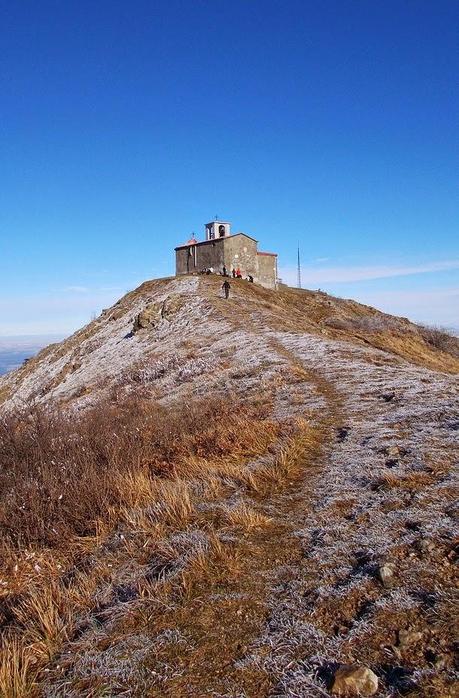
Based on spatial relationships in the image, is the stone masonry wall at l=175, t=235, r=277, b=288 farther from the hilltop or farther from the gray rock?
the gray rock

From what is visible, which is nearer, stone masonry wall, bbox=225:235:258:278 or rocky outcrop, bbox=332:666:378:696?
rocky outcrop, bbox=332:666:378:696

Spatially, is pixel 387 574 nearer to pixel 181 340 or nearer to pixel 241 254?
pixel 181 340

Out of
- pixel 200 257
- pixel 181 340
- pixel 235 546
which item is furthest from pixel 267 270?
pixel 235 546

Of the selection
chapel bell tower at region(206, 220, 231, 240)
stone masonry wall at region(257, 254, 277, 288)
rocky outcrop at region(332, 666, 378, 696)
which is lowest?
rocky outcrop at region(332, 666, 378, 696)

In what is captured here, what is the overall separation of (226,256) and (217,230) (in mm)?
6081

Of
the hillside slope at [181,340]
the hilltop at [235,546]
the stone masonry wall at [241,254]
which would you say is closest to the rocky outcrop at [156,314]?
the hillside slope at [181,340]

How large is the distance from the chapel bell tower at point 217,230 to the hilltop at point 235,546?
48.7 metres

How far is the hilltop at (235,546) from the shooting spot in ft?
12.8

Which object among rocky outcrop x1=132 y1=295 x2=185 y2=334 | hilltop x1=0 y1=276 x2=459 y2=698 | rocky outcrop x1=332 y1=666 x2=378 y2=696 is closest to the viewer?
rocky outcrop x1=332 y1=666 x2=378 y2=696

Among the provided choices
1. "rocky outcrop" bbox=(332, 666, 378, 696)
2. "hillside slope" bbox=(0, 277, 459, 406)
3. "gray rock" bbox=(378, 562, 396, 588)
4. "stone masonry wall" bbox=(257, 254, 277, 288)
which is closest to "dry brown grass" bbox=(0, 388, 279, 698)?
"gray rock" bbox=(378, 562, 396, 588)

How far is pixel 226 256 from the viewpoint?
55.8m

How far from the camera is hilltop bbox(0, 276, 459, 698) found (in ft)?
12.8

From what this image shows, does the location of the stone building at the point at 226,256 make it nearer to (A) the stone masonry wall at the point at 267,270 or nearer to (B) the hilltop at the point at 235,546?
(A) the stone masonry wall at the point at 267,270

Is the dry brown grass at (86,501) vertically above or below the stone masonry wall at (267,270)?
below
